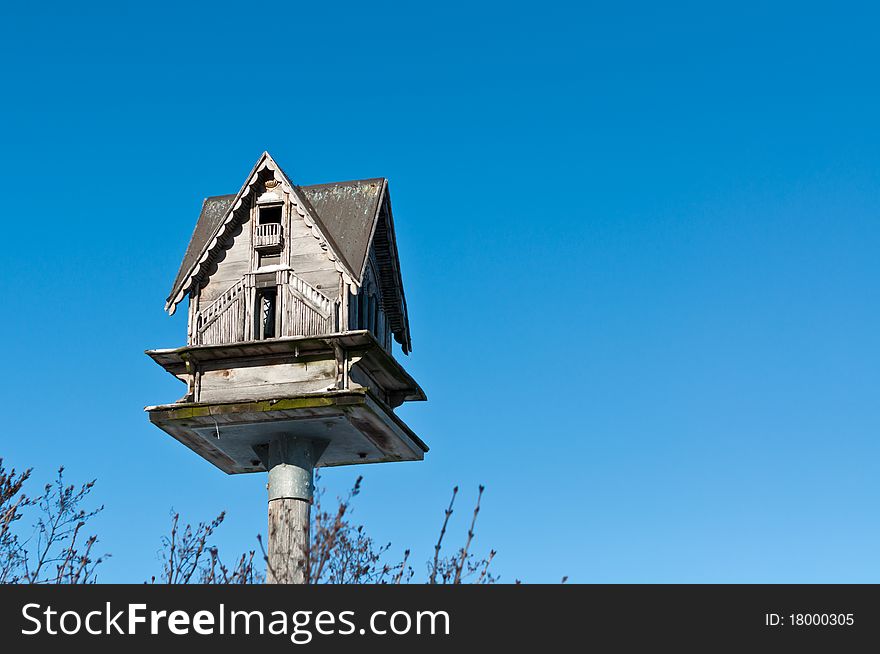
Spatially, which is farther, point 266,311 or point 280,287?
point 266,311

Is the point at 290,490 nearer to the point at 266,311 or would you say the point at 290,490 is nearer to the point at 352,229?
the point at 266,311

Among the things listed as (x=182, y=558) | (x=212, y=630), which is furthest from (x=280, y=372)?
(x=212, y=630)

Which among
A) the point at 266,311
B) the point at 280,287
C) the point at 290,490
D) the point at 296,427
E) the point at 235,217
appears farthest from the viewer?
the point at 235,217

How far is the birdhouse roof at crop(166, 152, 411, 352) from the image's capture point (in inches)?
725

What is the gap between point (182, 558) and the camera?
13391mm

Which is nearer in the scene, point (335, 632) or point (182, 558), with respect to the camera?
point (335, 632)

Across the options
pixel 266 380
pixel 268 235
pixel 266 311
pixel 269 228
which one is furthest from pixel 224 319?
pixel 269 228

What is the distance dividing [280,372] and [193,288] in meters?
2.09

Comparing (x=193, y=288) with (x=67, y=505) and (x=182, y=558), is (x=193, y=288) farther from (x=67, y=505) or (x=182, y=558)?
(x=182, y=558)

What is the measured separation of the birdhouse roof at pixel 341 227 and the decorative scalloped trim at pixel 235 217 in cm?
2

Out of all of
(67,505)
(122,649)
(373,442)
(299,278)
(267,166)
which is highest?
(267,166)

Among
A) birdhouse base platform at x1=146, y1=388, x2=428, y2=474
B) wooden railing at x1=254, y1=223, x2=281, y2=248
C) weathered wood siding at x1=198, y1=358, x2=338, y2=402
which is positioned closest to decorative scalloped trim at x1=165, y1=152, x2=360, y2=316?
wooden railing at x1=254, y1=223, x2=281, y2=248

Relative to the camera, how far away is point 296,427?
17984 mm

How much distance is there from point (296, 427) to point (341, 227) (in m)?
3.16
